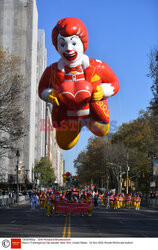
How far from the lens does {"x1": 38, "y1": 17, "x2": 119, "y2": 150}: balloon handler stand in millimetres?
9359

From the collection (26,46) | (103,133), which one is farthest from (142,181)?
(103,133)

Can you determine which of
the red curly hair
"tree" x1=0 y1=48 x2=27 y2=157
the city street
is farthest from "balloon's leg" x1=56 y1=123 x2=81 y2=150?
"tree" x1=0 y1=48 x2=27 y2=157

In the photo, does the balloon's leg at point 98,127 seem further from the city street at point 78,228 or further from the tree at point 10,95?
the tree at point 10,95

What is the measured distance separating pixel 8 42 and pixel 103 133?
61.4m

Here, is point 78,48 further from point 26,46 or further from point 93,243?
point 26,46

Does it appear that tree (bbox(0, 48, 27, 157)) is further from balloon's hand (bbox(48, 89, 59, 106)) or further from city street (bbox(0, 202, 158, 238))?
balloon's hand (bbox(48, 89, 59, 106))

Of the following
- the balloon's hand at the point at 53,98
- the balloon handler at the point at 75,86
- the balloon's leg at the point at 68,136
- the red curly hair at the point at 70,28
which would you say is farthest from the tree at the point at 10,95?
the red curly hair at the point at 70,28

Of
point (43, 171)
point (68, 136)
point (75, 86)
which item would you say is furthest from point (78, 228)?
point (43, 171)

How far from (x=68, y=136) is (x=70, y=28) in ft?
8.82

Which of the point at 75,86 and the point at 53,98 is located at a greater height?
the point at 75,86

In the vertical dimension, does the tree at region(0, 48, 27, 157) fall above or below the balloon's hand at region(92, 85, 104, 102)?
above

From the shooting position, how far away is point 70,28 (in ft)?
30.3

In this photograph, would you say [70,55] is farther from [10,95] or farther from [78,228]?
[10,95]

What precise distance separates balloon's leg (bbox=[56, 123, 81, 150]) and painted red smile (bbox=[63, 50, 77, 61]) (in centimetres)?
166
